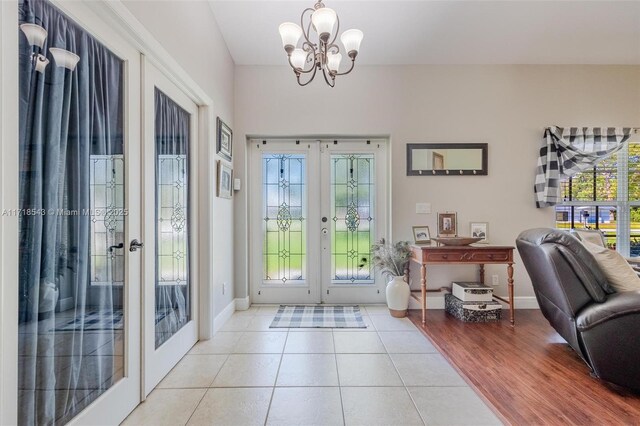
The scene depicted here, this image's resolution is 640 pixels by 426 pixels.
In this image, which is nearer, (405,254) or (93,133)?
(93,133)

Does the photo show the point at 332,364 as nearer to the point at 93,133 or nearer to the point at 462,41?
the point at 93,133

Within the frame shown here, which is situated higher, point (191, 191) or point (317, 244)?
point (191, 191)

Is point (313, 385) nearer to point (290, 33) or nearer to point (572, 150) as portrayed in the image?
point (290, 33)

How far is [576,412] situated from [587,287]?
2.40ft

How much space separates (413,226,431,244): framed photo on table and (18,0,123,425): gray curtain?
289 centimetres

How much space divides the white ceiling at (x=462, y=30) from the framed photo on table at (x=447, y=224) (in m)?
1.80

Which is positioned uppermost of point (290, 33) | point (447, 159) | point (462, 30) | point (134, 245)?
point (462, 30)

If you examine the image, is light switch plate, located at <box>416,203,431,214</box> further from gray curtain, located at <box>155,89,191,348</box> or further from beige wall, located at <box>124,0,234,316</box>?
gray curtain, located at <box>155,89,191,348</box>

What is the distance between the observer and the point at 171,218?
215 centimetres

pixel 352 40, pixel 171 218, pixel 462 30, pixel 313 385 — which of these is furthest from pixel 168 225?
pixel 462 30

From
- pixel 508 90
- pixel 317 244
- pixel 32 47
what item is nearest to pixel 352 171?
pixel 317 244

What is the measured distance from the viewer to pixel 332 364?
2152 mm

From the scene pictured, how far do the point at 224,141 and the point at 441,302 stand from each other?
118 inches

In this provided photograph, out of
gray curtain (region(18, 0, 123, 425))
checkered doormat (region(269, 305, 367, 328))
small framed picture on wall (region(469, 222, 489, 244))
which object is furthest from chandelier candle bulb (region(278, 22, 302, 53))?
small framed picture on wall (region(469, 222, 489, 244))
